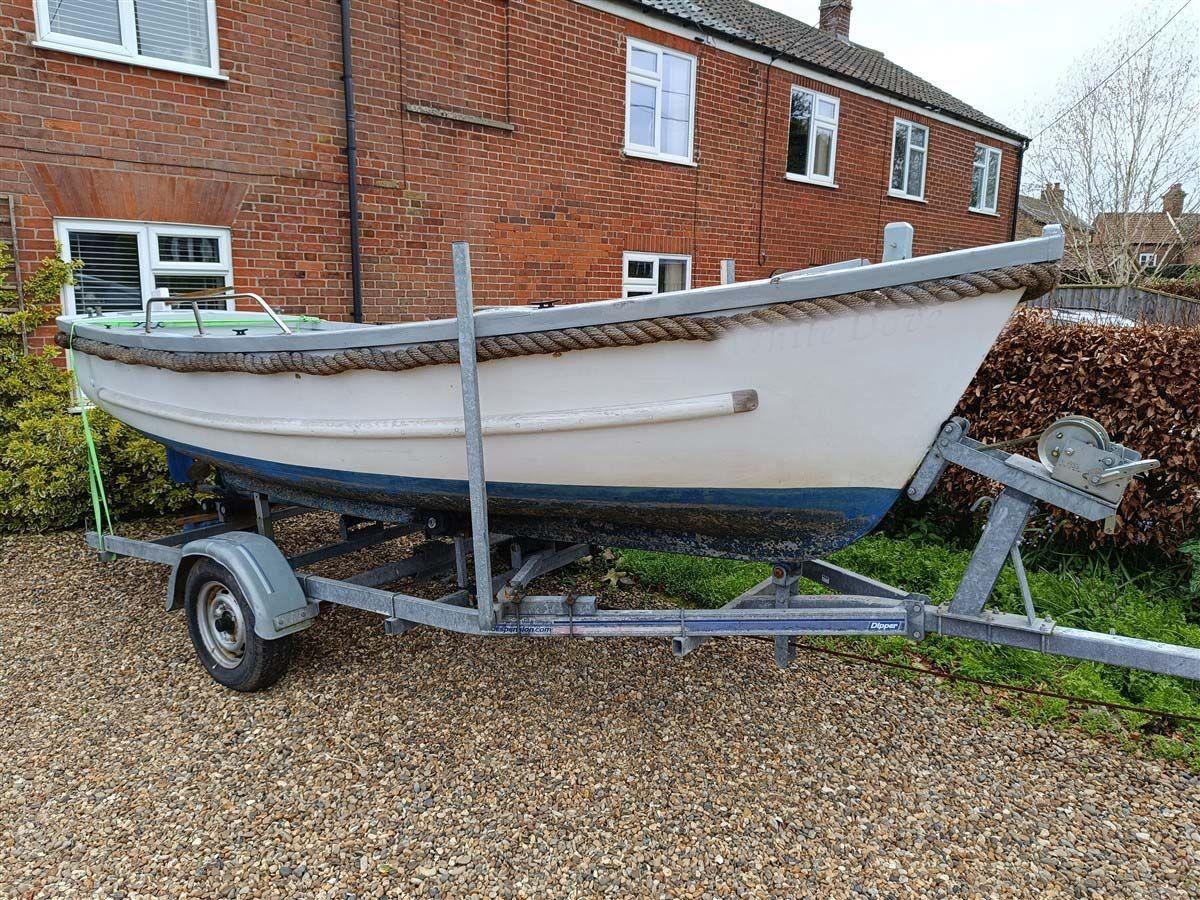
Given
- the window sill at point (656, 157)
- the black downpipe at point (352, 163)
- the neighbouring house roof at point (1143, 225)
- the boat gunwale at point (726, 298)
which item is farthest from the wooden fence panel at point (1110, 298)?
the boat gunwale at point (726, 298)

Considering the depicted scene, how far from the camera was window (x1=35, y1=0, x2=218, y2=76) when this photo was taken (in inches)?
243

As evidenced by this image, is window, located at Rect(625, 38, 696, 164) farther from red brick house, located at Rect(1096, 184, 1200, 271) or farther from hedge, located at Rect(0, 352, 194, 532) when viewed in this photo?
red brick house, located at Rect(1096, 184, 1200, 271)

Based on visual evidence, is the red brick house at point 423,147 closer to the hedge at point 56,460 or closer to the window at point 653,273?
the window at point 653,273

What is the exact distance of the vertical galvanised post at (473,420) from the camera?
8.16ft

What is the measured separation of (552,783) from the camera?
2.76 metres

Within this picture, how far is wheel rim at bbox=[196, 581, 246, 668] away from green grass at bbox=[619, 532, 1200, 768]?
2187 millimetres

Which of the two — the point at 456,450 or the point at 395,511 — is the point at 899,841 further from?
the point at 395,511

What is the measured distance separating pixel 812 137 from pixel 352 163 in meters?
7.92

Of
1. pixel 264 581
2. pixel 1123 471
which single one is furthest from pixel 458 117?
pixel 1123 471

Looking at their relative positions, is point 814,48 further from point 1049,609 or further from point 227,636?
point 227,636

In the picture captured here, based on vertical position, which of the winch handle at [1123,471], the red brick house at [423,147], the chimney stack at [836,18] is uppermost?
the chimney stack at [836,18]

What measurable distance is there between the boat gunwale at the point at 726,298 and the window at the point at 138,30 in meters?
5.27

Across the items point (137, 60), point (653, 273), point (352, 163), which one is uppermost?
point (137, 60)

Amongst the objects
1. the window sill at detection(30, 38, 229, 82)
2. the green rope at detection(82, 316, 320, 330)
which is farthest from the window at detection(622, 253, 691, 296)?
the green rope at detection(82, 316, 320, 330)
